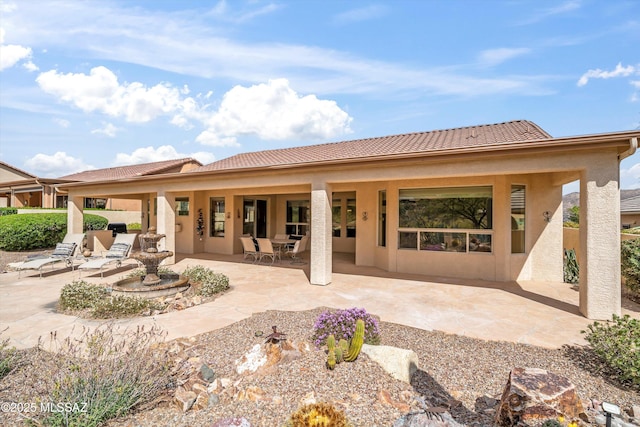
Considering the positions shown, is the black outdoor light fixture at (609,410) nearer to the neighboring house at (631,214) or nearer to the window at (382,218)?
the window at (382,218)

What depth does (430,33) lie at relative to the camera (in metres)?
9.36

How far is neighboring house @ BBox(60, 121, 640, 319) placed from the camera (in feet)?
19.6

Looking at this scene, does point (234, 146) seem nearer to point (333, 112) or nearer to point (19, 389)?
point (333, 112)

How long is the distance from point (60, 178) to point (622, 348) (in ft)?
91.5

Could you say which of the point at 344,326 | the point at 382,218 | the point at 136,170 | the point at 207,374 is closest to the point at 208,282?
the point at 207,374

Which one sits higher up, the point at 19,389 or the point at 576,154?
the point at 576,154

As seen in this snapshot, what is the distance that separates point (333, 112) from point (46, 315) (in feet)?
66.1

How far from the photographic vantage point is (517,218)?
9.38 m

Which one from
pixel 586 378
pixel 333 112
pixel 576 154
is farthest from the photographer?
pixel 333 112

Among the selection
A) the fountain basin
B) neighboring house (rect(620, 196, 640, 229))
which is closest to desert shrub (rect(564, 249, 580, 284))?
the fountain basin

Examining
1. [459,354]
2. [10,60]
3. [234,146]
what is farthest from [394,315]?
[234,146]

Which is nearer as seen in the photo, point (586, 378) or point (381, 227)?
point (586, 378)

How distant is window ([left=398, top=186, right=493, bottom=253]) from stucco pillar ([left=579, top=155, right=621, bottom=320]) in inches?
129

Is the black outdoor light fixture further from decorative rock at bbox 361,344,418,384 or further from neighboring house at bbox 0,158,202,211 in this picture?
neighboring house at bbox 0,158,202,211
